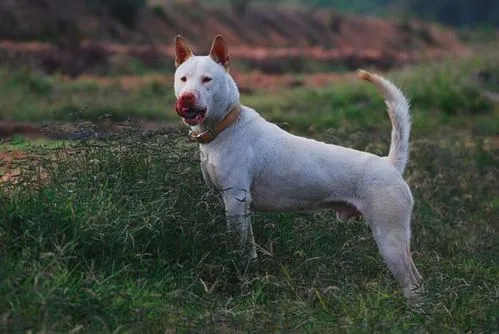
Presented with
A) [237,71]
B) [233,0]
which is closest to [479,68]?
[237,71]

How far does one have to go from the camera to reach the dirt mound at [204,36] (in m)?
27.2

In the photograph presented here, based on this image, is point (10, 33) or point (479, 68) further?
point (10, 33)

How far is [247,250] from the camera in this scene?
269 inches

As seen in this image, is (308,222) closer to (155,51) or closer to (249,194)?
(249,194)

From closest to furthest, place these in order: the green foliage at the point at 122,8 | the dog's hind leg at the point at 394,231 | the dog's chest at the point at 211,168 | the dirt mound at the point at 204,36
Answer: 1. the dog's hind leg at the point at 394,231
2. the dog's chest at the point at 211,168
3. the dirt mound at the point at 204,36
4. the green foliage at the point at 122,8

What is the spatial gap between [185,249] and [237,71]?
75.3ft

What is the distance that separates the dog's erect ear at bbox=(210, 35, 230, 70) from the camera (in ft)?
23.1

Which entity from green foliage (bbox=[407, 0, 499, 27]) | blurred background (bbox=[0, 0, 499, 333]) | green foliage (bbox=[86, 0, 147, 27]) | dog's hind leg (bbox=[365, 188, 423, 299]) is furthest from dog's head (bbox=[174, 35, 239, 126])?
green foliage (bbox=[407, 0, 499, 27])

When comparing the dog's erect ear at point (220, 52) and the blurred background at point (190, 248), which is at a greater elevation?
the dog's erect ear at point (220, 52)

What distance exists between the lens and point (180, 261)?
6.72 m

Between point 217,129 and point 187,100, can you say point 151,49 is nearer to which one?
point 217,129

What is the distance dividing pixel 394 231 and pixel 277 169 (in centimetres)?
92

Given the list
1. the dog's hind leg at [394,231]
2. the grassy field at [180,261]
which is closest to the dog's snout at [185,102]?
the grassy field at [180,261]

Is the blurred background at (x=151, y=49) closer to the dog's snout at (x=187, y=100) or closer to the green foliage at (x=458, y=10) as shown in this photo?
the dog's snout at (x=187, y=100)
